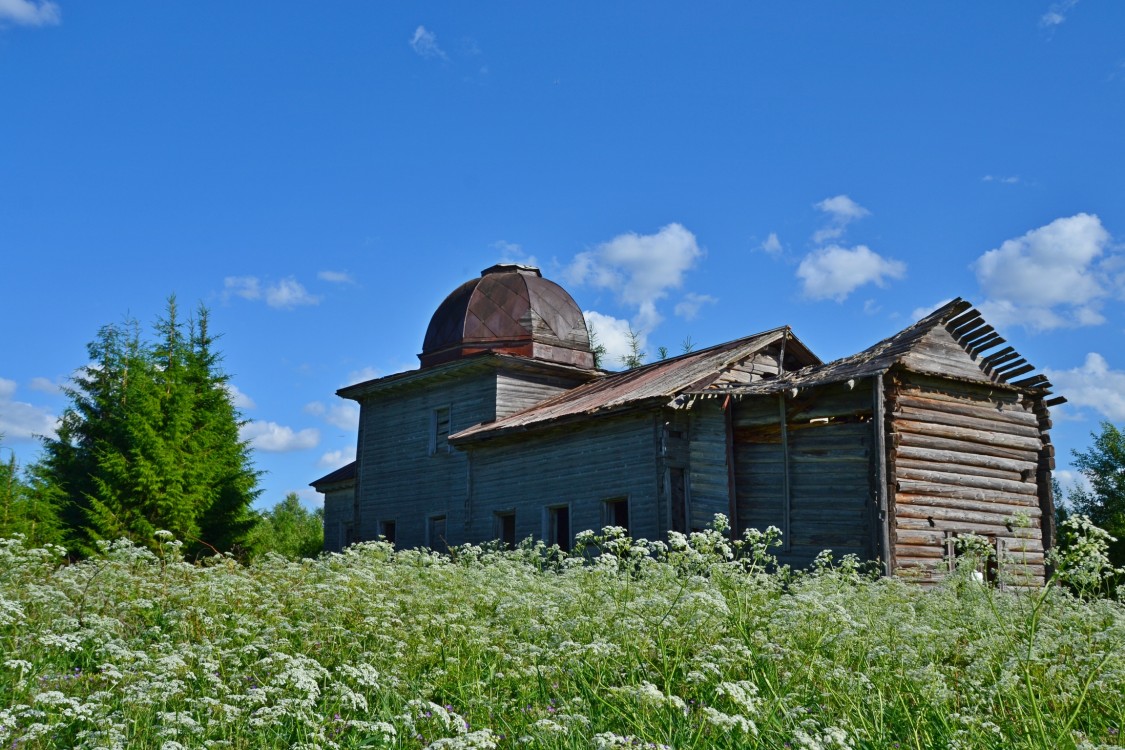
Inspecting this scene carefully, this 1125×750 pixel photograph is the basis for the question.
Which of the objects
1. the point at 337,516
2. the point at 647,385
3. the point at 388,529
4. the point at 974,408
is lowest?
the point at 388,529

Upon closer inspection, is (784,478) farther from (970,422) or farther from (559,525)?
(559,525)

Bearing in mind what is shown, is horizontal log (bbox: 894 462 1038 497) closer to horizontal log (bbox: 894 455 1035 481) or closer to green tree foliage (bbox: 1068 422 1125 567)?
horizontal log (bbox: 894 455 1035 481)

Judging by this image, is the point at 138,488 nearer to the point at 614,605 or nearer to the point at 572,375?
the point at 572,375

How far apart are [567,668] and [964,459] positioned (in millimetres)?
13598

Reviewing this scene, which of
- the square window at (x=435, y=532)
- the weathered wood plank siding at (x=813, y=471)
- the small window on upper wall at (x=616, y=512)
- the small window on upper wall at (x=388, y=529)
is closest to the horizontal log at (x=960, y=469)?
the weathered wood plank siding at (x=813, y=471)

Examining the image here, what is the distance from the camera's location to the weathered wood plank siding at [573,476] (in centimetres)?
1912

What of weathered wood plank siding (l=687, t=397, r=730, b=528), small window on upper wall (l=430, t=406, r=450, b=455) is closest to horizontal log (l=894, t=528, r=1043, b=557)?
weathered wood plank siding (l=687, t=397, r=730, b=528)

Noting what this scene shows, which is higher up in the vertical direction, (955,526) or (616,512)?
(616,512)

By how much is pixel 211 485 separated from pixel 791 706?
23036 millimetres

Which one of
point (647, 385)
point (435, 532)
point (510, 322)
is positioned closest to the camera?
point (647, 385)

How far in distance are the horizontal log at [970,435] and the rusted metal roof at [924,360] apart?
0.93 meters

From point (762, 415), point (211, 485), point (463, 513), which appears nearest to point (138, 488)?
point (211, 485)

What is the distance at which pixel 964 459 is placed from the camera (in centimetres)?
1784

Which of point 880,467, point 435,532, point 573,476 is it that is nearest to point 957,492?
point 880,467
